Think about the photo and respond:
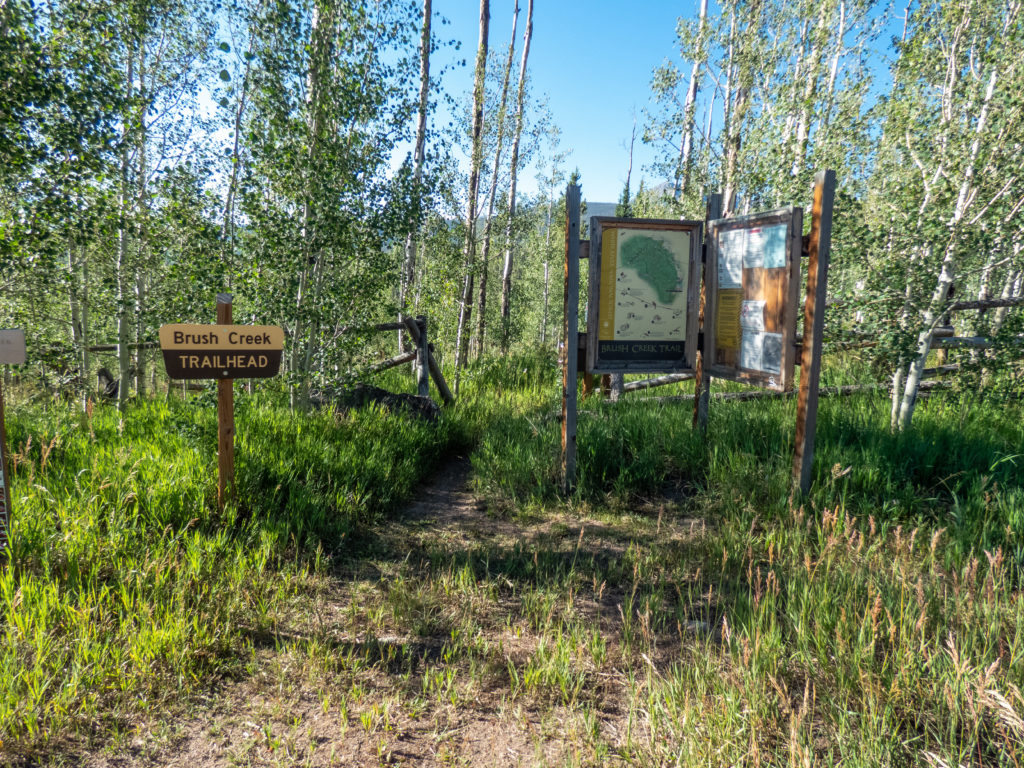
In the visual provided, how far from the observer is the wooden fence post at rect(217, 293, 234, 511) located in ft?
12.0

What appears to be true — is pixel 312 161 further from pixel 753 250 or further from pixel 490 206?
pixel 490 206

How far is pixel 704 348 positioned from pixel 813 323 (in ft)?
3.54

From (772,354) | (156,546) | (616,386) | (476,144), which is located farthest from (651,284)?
(476,144)

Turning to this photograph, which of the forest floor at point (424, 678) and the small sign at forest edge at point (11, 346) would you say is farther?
the small sign at forest edge at point (11, 346)

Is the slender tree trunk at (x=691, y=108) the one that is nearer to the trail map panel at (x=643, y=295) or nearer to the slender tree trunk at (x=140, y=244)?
the trail map panel at (x=643, y=295)

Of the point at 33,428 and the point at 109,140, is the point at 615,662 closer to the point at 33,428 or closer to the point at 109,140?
the point at 109,140

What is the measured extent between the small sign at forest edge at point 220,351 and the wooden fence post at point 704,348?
359 centimetres

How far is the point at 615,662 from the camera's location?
2.57 meters

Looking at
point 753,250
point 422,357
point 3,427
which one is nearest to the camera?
point 3,427

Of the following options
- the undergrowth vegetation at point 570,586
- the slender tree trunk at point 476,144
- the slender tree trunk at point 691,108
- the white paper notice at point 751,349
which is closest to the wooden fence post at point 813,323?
the undergrowth vegetation at point 570,586

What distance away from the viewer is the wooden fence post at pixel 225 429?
3.66 metres

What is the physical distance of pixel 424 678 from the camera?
2404mm

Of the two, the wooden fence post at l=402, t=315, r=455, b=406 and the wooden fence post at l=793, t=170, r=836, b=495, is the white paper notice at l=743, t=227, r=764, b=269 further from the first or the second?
the wooden fence post at l=402, t=315, r=455, b=406

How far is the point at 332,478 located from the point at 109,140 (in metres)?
3.15
